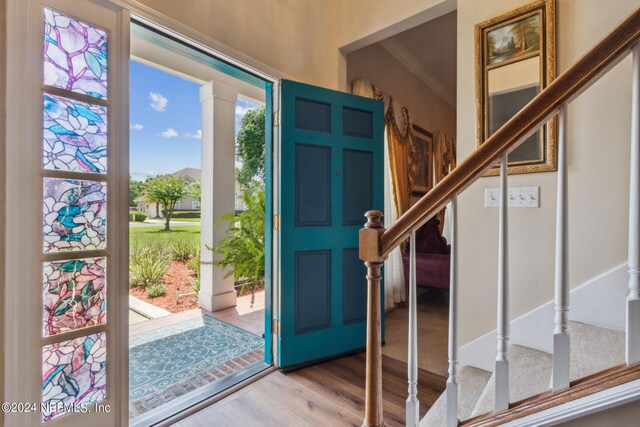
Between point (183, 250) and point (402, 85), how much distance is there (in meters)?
3.84

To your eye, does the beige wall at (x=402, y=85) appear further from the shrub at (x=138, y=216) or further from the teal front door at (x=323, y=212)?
the shrub at (x=138, y=216)

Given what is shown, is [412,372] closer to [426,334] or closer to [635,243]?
[635,243]

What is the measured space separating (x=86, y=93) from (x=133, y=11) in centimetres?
49

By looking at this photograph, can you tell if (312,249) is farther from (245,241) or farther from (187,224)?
(187,224)

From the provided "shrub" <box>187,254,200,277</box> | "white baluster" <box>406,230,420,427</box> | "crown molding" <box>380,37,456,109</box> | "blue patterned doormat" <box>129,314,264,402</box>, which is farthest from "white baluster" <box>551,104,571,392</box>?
"shrub" <box>187,254,200,277</box>

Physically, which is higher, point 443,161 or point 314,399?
point 443,161

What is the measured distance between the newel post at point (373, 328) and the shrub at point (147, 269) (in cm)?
355

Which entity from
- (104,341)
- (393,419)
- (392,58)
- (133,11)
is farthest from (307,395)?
(392,58)

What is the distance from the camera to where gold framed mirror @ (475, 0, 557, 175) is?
1661 millimetres

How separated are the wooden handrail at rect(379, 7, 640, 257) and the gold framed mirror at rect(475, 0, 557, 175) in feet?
3.22

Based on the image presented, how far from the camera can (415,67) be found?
4.10 m

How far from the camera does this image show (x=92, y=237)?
142cm

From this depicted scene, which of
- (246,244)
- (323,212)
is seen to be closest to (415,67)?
(323,212)

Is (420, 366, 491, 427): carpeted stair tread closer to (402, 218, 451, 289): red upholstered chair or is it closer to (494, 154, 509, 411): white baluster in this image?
(494, 154, 509, 411): white baluster
